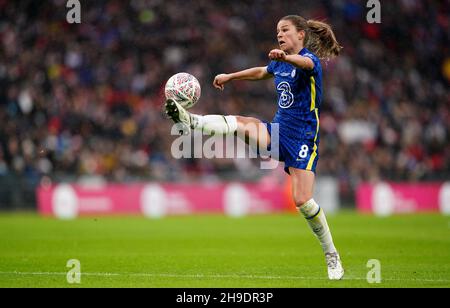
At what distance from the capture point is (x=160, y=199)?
23.4m

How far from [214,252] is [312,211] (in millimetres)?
3812

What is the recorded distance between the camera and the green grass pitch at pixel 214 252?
8625 mm

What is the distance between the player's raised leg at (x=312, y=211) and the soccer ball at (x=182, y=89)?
4.62ft

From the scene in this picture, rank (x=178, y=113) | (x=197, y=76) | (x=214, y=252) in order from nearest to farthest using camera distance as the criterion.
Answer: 1. (x=178, y=113)
2. (x=214, y=252)
3. (x=197, y=76)

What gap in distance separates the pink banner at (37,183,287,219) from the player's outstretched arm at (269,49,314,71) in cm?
1520

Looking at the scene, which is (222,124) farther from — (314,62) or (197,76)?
(197,76)

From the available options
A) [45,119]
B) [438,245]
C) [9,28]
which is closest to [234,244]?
[438,245]

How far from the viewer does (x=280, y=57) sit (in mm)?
7973

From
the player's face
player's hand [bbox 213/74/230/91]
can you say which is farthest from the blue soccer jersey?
player's hand [bbox 213/74/230/91]

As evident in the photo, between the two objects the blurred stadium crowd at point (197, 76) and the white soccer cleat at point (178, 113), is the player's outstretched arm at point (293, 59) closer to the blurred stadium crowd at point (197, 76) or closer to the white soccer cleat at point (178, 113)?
the white soccer cleat at point (178, 113)

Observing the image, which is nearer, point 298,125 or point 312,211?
point 312,211

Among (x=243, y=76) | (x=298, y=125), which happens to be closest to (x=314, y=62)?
(x=298, y=125)

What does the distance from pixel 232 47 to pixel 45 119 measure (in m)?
7.86

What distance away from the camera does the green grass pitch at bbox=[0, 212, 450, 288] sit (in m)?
8.62
